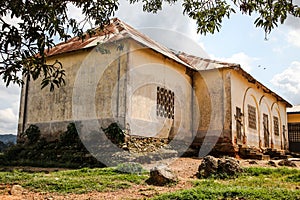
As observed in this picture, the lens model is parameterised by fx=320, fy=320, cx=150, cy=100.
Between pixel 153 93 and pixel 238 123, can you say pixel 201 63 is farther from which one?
pixel 153 93

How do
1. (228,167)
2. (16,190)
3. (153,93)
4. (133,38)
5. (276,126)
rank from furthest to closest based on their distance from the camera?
(276,126) < (153,93) < (133,38) < (228,167) < (16,190)

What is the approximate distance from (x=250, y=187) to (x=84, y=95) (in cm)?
746

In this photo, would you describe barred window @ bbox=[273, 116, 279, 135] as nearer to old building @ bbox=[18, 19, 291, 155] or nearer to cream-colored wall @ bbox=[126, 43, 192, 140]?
old building @ bbox=[18, 19, 291, 155]

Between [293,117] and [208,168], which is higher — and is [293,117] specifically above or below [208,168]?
above

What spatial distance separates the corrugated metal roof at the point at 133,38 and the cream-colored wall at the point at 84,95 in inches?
13.3

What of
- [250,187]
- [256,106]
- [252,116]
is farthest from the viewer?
[256,106]

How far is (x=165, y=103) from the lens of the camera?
1321 centimetres

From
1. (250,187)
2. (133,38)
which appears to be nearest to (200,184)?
(250,187)

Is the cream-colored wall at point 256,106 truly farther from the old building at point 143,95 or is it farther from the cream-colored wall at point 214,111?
the cream-colored wall at point 214,111

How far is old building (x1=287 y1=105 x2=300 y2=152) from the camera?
958 inches

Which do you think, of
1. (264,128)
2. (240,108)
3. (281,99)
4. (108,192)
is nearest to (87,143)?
(108,192)

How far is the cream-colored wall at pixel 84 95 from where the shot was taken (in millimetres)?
11445

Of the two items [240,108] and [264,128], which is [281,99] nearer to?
[264,128]

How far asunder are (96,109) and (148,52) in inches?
119
